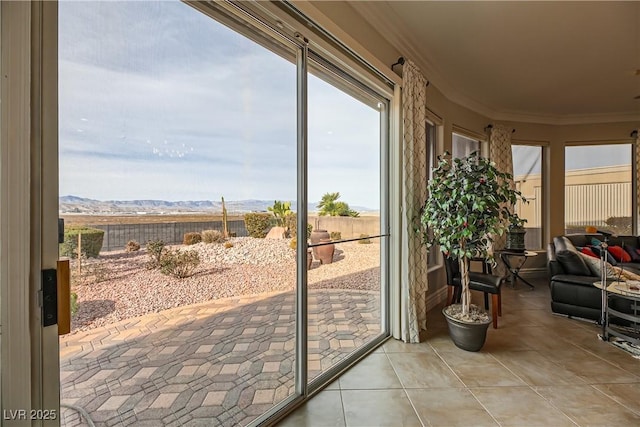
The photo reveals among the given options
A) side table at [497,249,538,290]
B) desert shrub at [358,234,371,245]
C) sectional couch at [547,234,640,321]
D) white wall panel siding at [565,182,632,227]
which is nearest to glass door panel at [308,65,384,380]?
desert shrub at [358,234,371,245]

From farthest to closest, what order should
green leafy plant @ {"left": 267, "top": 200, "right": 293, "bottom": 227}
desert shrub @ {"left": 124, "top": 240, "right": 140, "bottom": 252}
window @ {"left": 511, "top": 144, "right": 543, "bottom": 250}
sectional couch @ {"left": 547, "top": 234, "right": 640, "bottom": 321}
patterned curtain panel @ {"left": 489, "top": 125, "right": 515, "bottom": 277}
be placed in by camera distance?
1. window @ {"left": 511, "top": 144, "right": 543, "bottom": 250}
2. patterned curtain panel @ {"left": 489, "top": 125, "right": 515, "bottom": 277}
3. sectional couch @ {"left": 547, "top": 234, "right": 640, "bottom": 321}
4. green leafy plant @ {"left": 267, "top": 200, "right": 293, "bottom": 227}
5. desert shrub @ {"left": 124, "top": 240, "right": 140, "bottom": 252}

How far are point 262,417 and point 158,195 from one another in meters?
1.47

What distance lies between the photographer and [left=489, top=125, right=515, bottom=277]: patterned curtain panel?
5.20 m

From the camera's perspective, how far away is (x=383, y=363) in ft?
8.29

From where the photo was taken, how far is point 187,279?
148 cm

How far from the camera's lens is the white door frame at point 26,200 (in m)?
0.88

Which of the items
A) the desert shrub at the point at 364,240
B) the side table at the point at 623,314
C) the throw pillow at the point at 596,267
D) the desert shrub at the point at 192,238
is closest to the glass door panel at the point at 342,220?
the desert shrub at the point at 364,240

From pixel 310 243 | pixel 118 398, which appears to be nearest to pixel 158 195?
pixel 118 398

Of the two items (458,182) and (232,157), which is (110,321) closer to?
(232,157)

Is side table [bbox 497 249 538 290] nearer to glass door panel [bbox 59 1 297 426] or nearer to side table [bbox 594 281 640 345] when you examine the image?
side table [bbox 594 281 640 345]

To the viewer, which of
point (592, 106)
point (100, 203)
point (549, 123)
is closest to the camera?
point (100, 203)

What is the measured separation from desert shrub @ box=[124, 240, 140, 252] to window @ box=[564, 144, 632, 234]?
7.10 metres

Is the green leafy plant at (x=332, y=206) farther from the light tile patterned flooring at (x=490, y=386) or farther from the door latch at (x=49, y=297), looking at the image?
the door latch at (x=49, y=297)

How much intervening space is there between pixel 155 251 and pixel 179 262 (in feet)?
0.41
